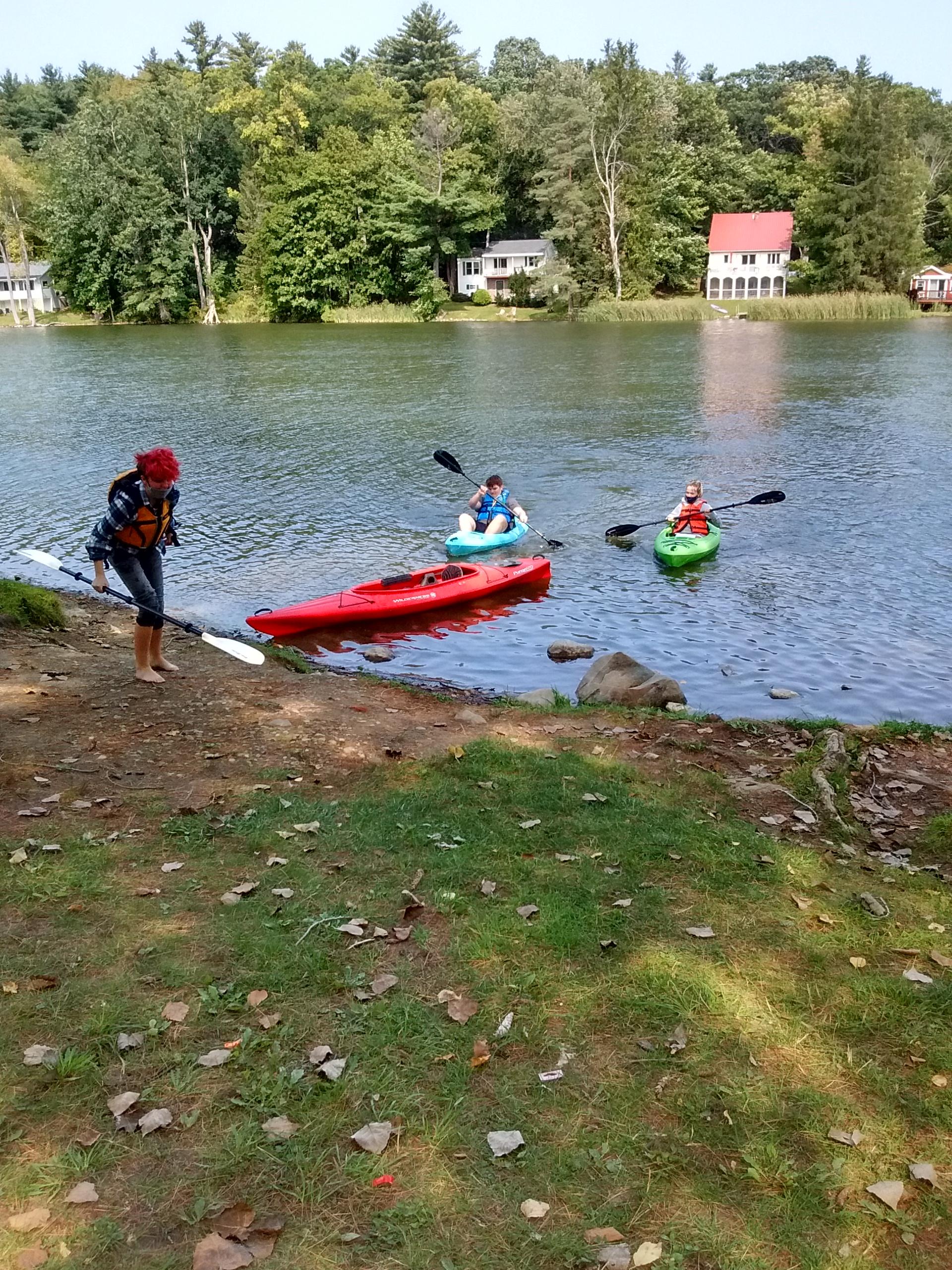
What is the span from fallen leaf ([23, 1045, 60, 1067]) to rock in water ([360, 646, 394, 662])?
8513 millimetres

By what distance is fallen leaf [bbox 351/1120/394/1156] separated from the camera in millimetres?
3502

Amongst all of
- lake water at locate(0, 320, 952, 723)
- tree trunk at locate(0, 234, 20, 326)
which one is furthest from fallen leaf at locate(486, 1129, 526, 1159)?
tree trunk at locate(0, 234, 20, 326)

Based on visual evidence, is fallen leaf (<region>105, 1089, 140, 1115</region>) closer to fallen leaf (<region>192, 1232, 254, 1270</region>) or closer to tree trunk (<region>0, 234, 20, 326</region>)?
fallen leaf (<region>192, 1232, 254, 1270</region>)

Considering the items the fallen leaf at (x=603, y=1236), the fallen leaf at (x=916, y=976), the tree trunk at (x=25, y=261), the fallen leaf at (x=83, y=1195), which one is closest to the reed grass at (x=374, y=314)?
the tree trunk at (x=25, y=261)

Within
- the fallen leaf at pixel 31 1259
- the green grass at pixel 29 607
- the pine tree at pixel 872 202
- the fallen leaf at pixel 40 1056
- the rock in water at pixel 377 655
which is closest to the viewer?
the fallen leaf at pixel 31 1259

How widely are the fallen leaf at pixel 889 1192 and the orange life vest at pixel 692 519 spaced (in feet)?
45.2

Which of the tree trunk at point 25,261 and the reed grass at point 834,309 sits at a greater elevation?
the tree trunk at point 25,261

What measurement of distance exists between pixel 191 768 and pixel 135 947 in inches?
91.3

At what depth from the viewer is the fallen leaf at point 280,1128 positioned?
352cm

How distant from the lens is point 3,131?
10206cm

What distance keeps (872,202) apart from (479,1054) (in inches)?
2835

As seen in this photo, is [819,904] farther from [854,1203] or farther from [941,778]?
[941,778]

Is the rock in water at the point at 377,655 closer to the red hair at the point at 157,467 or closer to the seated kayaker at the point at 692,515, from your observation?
the red hair at the point at 157,467

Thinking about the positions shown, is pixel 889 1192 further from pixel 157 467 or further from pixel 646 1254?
pixel 157 467
